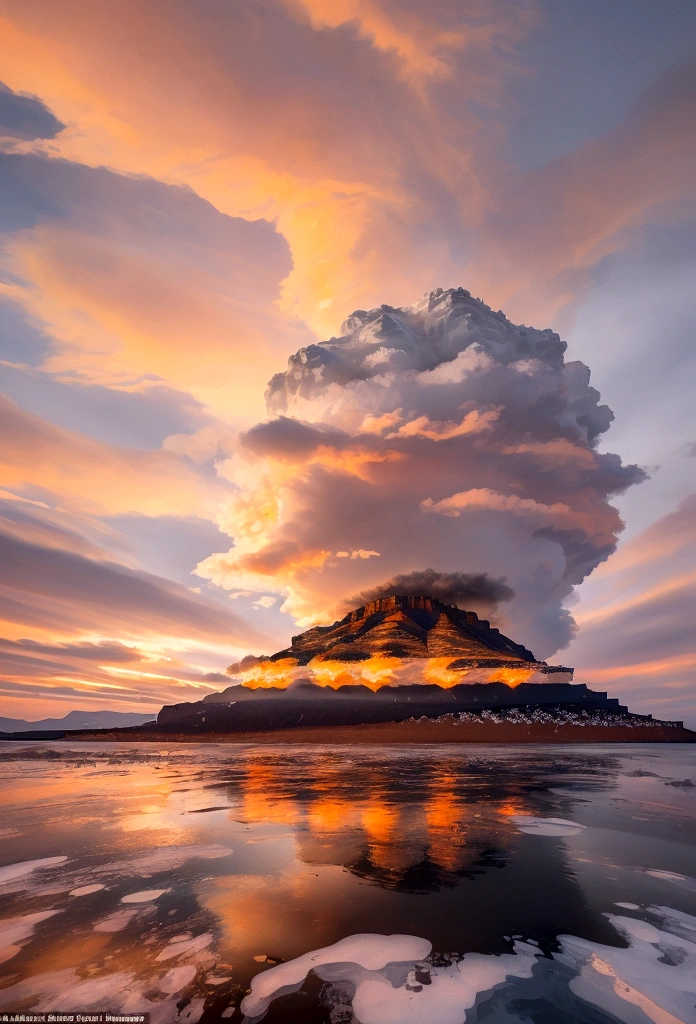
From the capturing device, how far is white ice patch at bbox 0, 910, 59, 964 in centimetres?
612

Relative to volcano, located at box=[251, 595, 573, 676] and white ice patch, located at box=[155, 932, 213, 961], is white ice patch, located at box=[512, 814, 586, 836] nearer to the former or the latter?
white ice patch, located at box=[155, 932, 213, 961]

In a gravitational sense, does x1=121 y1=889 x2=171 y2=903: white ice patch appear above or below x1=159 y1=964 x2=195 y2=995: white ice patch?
above

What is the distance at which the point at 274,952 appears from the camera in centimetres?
594

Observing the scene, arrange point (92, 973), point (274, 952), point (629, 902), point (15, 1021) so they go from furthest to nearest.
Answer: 1. point (629, 902)
2. point (274, 952)
3. point (92, 973)
4. point (15, 1021)

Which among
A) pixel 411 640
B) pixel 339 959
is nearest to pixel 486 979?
pixel 339 959

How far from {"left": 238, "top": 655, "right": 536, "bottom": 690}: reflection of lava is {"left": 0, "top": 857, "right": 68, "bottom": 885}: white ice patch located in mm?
120834

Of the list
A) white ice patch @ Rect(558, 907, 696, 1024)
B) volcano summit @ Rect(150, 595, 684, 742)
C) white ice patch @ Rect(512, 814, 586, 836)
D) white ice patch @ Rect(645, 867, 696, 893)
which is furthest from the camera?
volcano summit @ Rect(150, 595, 684, 742)

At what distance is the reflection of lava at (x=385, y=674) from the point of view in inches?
4761

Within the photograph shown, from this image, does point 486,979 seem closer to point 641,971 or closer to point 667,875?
point 641,971

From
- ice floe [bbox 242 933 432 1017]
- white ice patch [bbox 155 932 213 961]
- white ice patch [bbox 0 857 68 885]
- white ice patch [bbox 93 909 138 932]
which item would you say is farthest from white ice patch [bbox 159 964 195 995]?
white ice patch [bbox 0 857 68 885]

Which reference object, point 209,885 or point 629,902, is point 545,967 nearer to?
point 629,902

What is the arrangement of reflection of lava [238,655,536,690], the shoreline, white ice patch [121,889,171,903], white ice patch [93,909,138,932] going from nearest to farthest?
white ice patch [93,909,138,932] → white ice patch [121,889,171,903] → the shoreline → reflection of lava [238,655,536,690]

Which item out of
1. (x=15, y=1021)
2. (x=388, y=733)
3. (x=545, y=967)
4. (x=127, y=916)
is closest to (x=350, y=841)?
(x=127, y=916)

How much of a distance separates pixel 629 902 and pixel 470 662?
127 metres
